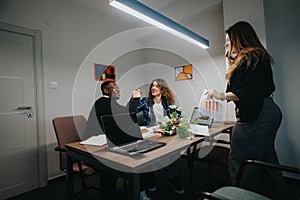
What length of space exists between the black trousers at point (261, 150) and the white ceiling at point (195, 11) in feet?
6.43

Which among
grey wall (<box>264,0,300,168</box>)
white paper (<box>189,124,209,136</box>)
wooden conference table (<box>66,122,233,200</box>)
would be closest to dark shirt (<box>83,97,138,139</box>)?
wooden conference table (<box>66,122,233,200</box>)

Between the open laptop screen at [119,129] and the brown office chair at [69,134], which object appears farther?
the brown office chair at [69,134]

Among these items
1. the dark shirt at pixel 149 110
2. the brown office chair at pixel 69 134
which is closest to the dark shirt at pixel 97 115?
the brown office chair at pixel 69 134

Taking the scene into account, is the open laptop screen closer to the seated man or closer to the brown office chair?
the seated man

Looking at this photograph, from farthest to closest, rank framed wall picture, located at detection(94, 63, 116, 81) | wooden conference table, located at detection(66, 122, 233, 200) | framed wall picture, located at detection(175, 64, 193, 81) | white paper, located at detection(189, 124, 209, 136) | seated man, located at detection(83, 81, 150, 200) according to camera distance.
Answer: framed wall picture, located at detection(175, 64, 193, 81), framed wall picture, located at detection(94, 63, 116, 81), seated man, located at detection(83, 81, 150, 200), white paper, located at detection(189, 124, 209, 136), wooden conference table, located at detection(66, 122, 233, 200)

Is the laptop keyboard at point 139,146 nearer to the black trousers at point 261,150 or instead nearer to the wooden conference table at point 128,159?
the wooden conference table at point 128,159

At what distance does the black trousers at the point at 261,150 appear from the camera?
4.14 ft

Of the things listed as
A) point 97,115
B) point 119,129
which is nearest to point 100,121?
point 97,115

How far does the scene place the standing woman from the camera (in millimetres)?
1240

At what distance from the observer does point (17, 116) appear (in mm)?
2238

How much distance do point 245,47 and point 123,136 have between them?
1.23m

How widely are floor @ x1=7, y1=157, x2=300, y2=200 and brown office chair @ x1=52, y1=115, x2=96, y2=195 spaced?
284mm

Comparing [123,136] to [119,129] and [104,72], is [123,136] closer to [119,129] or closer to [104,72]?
[119,129]

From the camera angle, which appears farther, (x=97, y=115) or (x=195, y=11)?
(x=195, y=11)
